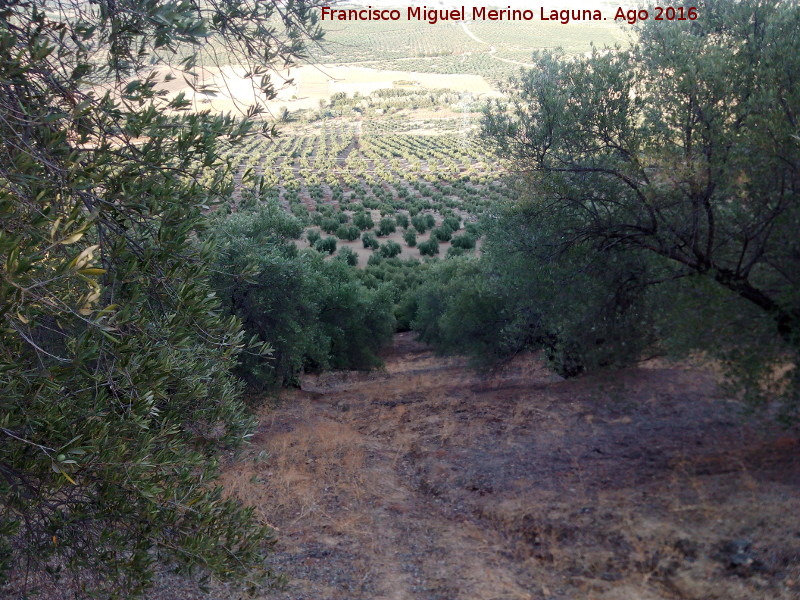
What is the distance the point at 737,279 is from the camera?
800 cm

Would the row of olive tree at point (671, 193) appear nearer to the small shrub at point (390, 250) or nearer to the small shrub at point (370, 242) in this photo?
the small shrub at point (390, 250)

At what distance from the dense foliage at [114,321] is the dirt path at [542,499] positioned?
118 centimetres

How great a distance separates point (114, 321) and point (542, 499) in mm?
8008

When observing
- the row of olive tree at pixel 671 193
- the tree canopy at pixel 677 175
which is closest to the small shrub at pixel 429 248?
the row of olive tree at pixel 671 193

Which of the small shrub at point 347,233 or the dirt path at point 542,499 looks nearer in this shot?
the dirt path at point 542,499

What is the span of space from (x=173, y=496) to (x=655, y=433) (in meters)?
9.61

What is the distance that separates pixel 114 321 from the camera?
3.02 meters

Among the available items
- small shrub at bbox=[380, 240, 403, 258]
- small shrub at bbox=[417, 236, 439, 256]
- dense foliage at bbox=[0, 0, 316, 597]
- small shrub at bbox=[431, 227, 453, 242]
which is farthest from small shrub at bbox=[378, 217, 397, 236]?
dense foliage at bbox=[0, 0, 316, 597]

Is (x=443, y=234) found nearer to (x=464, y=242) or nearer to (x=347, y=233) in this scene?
(x=464, y=242)

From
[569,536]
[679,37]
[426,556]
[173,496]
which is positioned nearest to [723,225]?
[679,37]

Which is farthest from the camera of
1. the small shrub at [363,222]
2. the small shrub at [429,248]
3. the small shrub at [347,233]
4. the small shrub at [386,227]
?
the small shrub at [363,222]

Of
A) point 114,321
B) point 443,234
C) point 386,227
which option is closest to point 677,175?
point 114,321

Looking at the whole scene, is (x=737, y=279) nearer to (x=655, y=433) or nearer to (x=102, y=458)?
(x=655, y=433)

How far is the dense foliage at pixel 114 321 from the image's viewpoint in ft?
10.6
